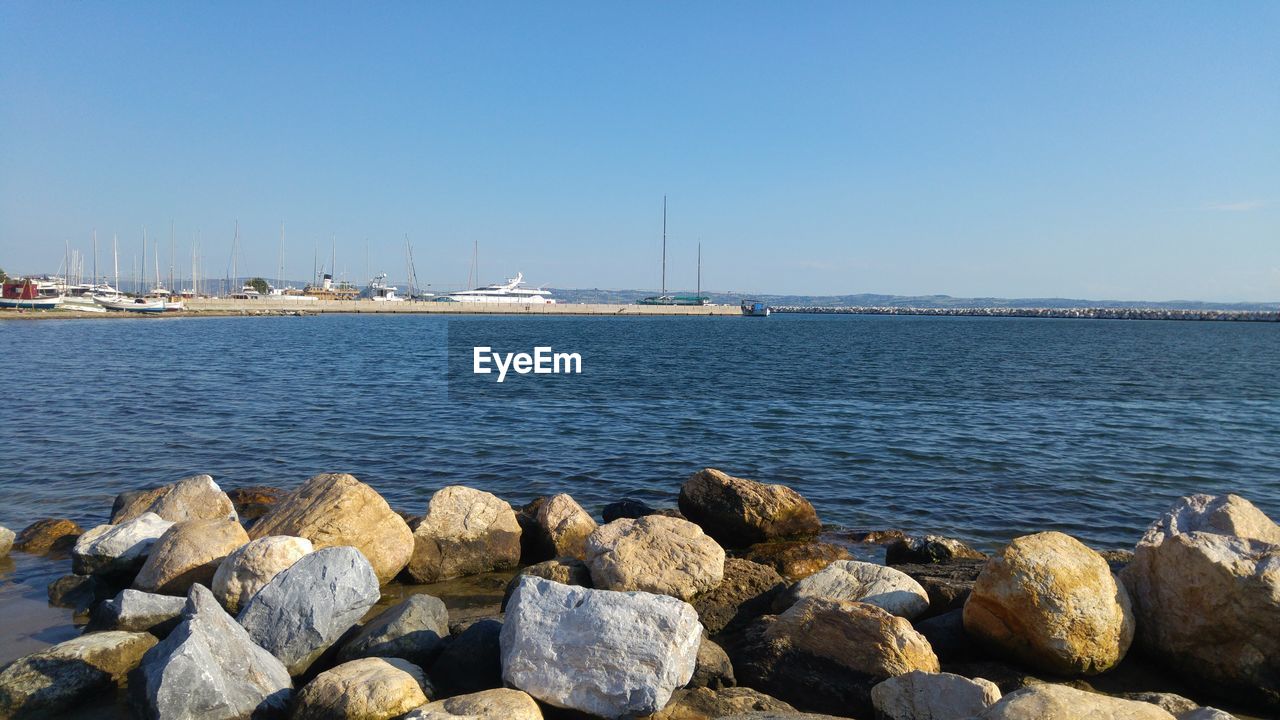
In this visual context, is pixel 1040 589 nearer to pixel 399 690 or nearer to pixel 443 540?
pixel 399 690

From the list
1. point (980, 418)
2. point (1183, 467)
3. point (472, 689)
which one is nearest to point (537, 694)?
point (472, 689)

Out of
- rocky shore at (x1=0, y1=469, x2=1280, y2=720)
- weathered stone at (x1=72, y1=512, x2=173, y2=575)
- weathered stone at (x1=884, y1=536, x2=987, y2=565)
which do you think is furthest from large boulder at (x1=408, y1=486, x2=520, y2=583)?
weathered stone at (x1=884, y1=536, x2=987, y2=565)

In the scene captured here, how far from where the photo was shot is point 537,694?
5621mm

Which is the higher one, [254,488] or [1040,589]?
[1040,589]

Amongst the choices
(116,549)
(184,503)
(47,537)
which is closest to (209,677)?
(116,549)

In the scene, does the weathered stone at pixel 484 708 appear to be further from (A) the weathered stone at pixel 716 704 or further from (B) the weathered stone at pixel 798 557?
(B) the weathered stone at pixel 798 557

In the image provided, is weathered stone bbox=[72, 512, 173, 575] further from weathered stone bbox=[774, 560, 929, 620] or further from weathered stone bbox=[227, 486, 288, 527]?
weathered stone bbox=[774, 560, 929, 620]

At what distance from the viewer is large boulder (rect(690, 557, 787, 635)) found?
7.47 metres

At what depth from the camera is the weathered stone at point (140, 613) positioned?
6914mm

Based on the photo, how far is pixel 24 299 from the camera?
79062 mm

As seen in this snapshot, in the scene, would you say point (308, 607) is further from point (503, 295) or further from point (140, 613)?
point (503, 295)

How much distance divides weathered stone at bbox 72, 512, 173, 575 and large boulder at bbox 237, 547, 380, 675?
102 inches

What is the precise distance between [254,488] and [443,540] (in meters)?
5.18

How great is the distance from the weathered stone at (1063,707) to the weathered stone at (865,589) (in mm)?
2357
